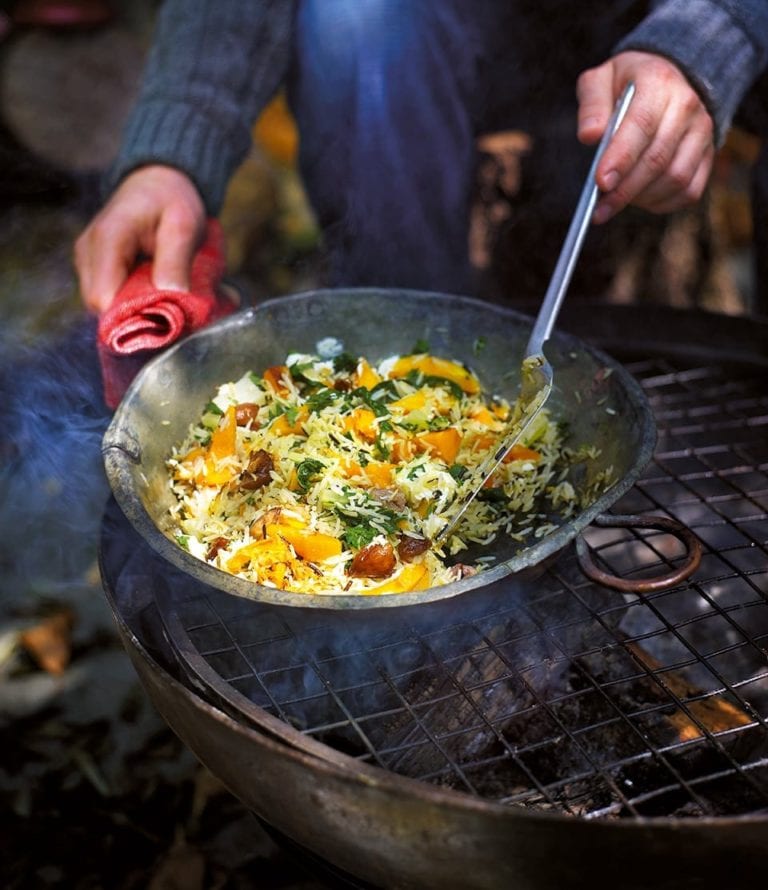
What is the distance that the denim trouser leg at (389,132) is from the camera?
4129mm

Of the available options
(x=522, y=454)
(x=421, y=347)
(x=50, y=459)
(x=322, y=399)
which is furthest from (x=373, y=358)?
(x=50, y=459)

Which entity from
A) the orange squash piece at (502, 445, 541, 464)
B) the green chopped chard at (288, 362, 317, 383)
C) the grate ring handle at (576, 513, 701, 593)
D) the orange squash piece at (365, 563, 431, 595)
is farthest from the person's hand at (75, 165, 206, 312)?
the grate ring handle at (576, 513, 701, 593)

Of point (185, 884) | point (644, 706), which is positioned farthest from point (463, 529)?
point (185, 884)

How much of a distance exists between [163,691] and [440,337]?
1629mm

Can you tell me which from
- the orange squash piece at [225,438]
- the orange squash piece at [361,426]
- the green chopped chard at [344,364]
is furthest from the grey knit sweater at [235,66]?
the orange squash piece at [361,426]

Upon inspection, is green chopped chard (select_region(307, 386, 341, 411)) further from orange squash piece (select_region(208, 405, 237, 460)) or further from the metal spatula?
the metal spatula

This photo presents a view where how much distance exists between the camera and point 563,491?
268cm

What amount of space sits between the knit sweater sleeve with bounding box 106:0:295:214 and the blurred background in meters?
0.84

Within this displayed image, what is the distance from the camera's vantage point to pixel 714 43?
3254mm

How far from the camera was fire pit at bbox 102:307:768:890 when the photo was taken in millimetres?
1774

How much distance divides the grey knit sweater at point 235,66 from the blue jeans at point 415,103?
0.86ft

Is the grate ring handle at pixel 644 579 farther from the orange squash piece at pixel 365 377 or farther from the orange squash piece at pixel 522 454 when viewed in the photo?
the orange squash piece at pixel 365 377

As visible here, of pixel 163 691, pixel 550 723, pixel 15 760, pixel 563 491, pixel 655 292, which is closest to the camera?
pixel 163 691

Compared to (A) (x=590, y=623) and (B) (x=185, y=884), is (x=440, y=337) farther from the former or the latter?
(B) (x=185, y=884)
